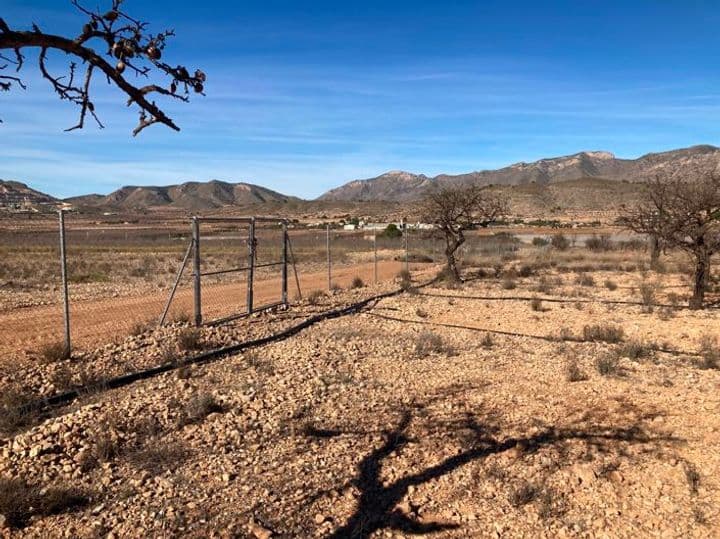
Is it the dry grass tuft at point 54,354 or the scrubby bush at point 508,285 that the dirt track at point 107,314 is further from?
the scrubby bush at point 508,285

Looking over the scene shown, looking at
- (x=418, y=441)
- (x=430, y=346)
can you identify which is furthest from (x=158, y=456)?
(x=430, y=346)

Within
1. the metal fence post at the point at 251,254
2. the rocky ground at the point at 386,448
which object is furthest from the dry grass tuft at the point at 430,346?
the metal fence post at the point at 251,254

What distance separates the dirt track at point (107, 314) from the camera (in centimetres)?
1144

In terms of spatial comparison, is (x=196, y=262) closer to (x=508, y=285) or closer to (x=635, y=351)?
(x=635, y=351)

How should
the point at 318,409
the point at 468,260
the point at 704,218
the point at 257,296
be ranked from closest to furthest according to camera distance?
the point at 318,409 < the point at 704,218 < the point at 257,296 < the point at 468,260

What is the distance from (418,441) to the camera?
21.4ft

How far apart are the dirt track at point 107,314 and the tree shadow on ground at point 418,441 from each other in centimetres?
703

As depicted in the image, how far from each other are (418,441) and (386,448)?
1.33ft

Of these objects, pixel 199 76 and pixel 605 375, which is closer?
pixel 199 76

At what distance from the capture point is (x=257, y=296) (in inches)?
726

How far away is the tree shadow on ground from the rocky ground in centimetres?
2

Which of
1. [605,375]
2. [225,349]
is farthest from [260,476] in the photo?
[605,375]

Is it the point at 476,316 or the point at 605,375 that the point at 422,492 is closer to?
the point at 605,375

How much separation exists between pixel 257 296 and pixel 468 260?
17.0 meters
